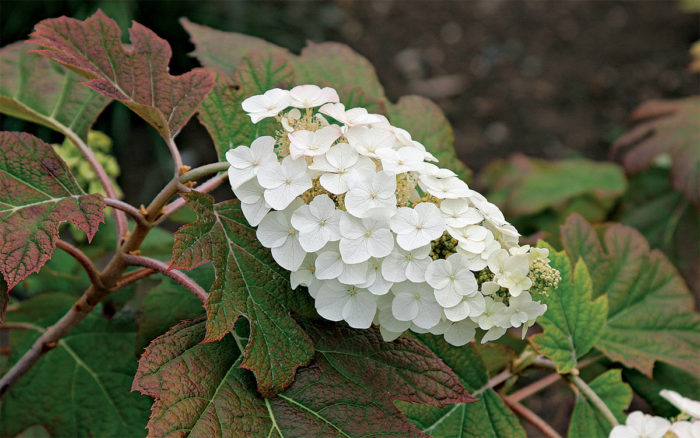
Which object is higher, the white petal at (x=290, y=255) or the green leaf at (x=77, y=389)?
the white petal at (x=290, y=255)

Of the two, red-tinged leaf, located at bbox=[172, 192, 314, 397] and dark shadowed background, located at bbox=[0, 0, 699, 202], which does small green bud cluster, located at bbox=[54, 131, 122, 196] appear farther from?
dark shadowed background, located at bbox=[0, 0, 699, 202]

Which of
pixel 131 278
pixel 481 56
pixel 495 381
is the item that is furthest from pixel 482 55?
pixel 131 278

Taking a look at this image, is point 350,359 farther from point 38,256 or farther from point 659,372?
point 659,372

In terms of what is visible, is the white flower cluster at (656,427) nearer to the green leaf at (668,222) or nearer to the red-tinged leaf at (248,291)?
the red-tinged leaf at (248,291)

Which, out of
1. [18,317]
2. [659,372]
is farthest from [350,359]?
[18,317]

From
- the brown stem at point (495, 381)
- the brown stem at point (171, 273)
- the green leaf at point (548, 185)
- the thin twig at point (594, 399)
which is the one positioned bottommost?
the green leaf at point (548, 185)

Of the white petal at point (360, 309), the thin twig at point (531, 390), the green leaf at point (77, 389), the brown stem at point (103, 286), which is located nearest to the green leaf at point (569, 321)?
the thin twig at point (531, 390)
